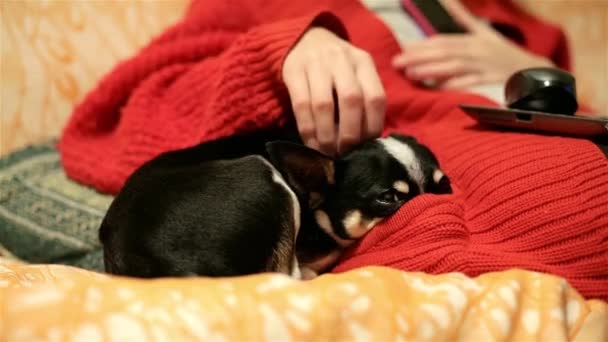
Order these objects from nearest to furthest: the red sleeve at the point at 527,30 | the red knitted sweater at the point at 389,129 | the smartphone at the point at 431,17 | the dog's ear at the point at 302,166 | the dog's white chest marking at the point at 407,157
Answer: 1. the red knitted sweater at the point at 389,129
2. the dog's ear at the point at 302,166
3. the dog's white chest marking at the point at 407,157
4. the smartphone at the point at 431,17
5. the red sleeve at the point at 527,30

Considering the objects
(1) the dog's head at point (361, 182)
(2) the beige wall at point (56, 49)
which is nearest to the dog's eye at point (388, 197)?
(1) the dog's head at point (361, 182)

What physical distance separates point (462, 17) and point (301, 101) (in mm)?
964

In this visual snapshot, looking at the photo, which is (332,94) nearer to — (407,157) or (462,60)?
(407,157)

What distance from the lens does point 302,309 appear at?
0.54m

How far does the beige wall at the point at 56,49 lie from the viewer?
58.3 inches

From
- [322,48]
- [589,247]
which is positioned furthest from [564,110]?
[322,48]

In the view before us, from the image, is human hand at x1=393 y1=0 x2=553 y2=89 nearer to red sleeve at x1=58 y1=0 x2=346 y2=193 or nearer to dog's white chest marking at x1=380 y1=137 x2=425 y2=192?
red sleeve at x1=58 y1=0 x2=346 y2=193

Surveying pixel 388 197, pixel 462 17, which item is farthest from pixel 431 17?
pixel 388 197

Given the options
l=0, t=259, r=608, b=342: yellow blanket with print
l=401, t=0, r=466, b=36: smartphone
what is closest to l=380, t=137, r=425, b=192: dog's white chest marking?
l=0, t=259, r=608, b=342: yellow blanket with print

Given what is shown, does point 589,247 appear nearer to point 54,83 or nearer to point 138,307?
point 138,307

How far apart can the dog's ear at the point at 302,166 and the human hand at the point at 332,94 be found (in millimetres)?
74

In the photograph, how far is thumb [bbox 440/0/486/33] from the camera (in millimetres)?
1679

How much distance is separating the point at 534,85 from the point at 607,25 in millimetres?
1227

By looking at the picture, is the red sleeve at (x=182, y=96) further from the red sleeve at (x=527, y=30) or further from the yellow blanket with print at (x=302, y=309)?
the red sleeve at (x=527, y=30)
